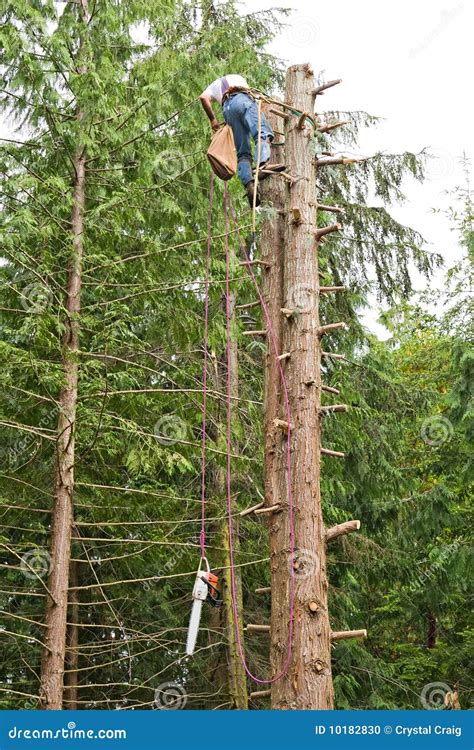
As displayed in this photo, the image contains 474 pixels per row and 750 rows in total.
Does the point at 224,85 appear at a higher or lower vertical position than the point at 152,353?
higher

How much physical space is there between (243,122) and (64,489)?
11.1 feet

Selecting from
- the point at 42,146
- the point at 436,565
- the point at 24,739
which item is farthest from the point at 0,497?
the point at 436,565

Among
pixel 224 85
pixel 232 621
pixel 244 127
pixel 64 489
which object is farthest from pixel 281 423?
pixel 232 621

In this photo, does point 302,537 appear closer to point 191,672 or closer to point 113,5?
point 113,5

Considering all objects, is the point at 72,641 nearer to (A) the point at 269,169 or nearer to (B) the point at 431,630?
(A) the point at 269,169

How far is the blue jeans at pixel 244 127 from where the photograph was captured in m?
5.69

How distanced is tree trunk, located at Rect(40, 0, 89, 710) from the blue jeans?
222 centimetres

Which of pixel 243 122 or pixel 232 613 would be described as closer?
pixel 243 122

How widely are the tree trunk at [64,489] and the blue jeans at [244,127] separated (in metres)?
2.22

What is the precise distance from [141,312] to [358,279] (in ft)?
16.9

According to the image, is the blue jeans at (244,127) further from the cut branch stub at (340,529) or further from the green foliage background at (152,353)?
the cut branch stub at (340,529)

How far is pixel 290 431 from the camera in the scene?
5.02m

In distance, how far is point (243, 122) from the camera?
582 centimetres

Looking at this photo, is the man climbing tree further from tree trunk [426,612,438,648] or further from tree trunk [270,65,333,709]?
tree trunk [426,612,438,648]
